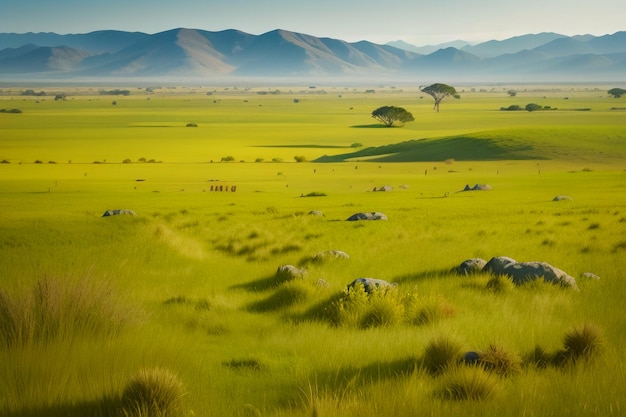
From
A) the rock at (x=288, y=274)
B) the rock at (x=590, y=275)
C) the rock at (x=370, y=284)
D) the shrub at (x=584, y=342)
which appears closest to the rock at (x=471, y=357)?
the shrub at (x=584, y=342)

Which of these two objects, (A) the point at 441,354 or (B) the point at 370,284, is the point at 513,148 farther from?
(A) the point at 441,354

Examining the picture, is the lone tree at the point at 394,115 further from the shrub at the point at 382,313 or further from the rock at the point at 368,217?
the shrub at the point at 382,313

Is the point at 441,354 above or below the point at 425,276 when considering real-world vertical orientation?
above

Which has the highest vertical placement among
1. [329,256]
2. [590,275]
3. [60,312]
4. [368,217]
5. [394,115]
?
[60,312]

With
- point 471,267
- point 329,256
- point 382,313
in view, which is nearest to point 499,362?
point 382,313

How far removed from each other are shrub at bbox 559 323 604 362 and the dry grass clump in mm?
6113

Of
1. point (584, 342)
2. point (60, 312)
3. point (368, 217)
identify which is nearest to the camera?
point (584, 342)

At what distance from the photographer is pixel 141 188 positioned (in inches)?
1853

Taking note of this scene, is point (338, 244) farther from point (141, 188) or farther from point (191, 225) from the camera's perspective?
point (141, 188)

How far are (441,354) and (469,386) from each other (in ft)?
3.65

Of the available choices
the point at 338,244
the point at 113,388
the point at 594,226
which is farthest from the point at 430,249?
the point at 113,388

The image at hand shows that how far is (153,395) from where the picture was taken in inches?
267

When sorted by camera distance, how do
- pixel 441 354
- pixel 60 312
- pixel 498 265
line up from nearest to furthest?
pixel 441 354 < pixel 60 312 < pixel 498 265

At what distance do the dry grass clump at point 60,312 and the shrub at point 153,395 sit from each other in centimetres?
244
